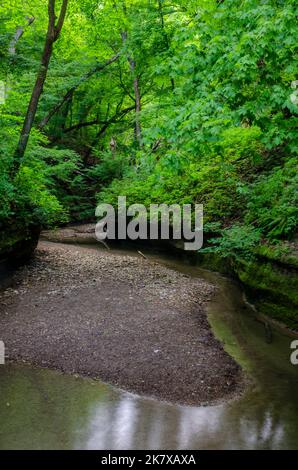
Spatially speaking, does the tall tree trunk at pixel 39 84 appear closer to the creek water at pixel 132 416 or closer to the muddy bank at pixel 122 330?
the muddy bank at pixel 122 330

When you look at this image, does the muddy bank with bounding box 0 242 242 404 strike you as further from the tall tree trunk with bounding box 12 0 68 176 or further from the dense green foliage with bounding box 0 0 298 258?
the tall tree trunk with bounding box 12 0 68 176

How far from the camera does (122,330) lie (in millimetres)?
7664

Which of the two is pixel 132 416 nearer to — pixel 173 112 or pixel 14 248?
pixel 173 112

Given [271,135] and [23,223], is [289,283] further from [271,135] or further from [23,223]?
[23,223]

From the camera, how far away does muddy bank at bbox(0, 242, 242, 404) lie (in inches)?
241

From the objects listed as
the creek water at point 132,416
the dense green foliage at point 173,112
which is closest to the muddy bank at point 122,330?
the creek water at point 132,416

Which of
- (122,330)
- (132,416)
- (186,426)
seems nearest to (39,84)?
(122,330)

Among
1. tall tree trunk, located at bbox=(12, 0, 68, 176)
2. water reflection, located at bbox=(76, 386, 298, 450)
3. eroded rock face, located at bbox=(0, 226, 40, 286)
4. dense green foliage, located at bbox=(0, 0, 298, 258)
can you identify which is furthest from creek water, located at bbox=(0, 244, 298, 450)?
tall tree trunk, located at bbox=(12, 0, 68, 176)

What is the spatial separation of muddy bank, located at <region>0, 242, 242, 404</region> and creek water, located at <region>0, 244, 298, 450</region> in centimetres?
30

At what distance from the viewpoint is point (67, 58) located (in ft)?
67.3

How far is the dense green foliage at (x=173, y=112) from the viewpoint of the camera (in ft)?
Answer: 20.6

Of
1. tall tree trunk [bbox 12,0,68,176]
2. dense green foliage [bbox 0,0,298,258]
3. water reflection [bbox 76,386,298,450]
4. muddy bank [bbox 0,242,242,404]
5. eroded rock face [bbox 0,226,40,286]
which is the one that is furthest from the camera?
tall tree trunk [bbox 12,0,68,176]
